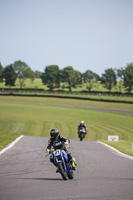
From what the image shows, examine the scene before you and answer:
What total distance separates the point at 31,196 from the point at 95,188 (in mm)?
1784

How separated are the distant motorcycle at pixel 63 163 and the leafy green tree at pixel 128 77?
117 m

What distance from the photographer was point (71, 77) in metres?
148

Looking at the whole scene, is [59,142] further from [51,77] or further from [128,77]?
[51,77]

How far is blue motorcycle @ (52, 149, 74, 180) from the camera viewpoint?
29.7 feet

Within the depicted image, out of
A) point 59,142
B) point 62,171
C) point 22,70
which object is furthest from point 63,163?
point 22,70

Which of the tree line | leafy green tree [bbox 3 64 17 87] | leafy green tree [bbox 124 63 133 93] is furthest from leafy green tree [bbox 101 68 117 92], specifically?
leafy green tree [bbox 3 64 17 87]

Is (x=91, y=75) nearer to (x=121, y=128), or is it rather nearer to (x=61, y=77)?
(x=61, y=77)

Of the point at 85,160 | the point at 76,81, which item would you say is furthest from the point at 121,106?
the point at 76,81

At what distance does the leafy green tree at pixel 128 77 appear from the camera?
407 ft

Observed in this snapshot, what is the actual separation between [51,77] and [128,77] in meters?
41.3


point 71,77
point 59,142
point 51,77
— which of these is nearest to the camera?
point 59,142

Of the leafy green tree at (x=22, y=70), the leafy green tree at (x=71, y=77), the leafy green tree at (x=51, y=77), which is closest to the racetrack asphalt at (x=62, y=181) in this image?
the leafy green tree at (x=51, y=77)

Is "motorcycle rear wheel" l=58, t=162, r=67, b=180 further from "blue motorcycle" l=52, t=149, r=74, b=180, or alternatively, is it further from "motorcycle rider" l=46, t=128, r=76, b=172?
"motorcycle rider" l=46, t=128, r=76, b=172

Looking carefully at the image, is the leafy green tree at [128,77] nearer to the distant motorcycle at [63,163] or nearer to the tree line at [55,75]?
the tree line at [55,75]
